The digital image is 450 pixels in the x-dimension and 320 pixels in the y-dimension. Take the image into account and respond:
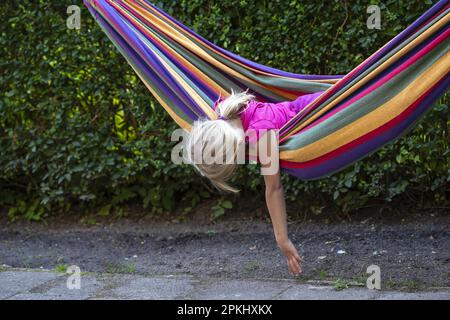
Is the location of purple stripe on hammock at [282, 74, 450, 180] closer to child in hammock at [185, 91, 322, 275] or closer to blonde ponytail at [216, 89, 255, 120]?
child in hammock at [185, 91, 322, 275]

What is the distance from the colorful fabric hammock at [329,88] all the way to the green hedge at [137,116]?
0.86m

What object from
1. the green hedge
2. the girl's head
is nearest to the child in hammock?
the girl's head

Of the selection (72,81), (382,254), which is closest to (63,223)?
(72,81)

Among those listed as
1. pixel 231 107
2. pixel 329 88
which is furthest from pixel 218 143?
pixel 329 88

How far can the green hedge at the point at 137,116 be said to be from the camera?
451 centimetres

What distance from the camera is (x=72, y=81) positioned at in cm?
532

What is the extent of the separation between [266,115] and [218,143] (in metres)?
0.35

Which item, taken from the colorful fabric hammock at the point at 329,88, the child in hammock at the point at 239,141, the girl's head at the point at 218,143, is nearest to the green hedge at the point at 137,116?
the colorful fabric hammock at the point at 329,88

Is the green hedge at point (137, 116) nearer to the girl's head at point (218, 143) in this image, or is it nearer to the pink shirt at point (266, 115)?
the pink shirt at point (266, 115)

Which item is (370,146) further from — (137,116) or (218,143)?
(137,116)

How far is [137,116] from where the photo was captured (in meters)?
5.14
